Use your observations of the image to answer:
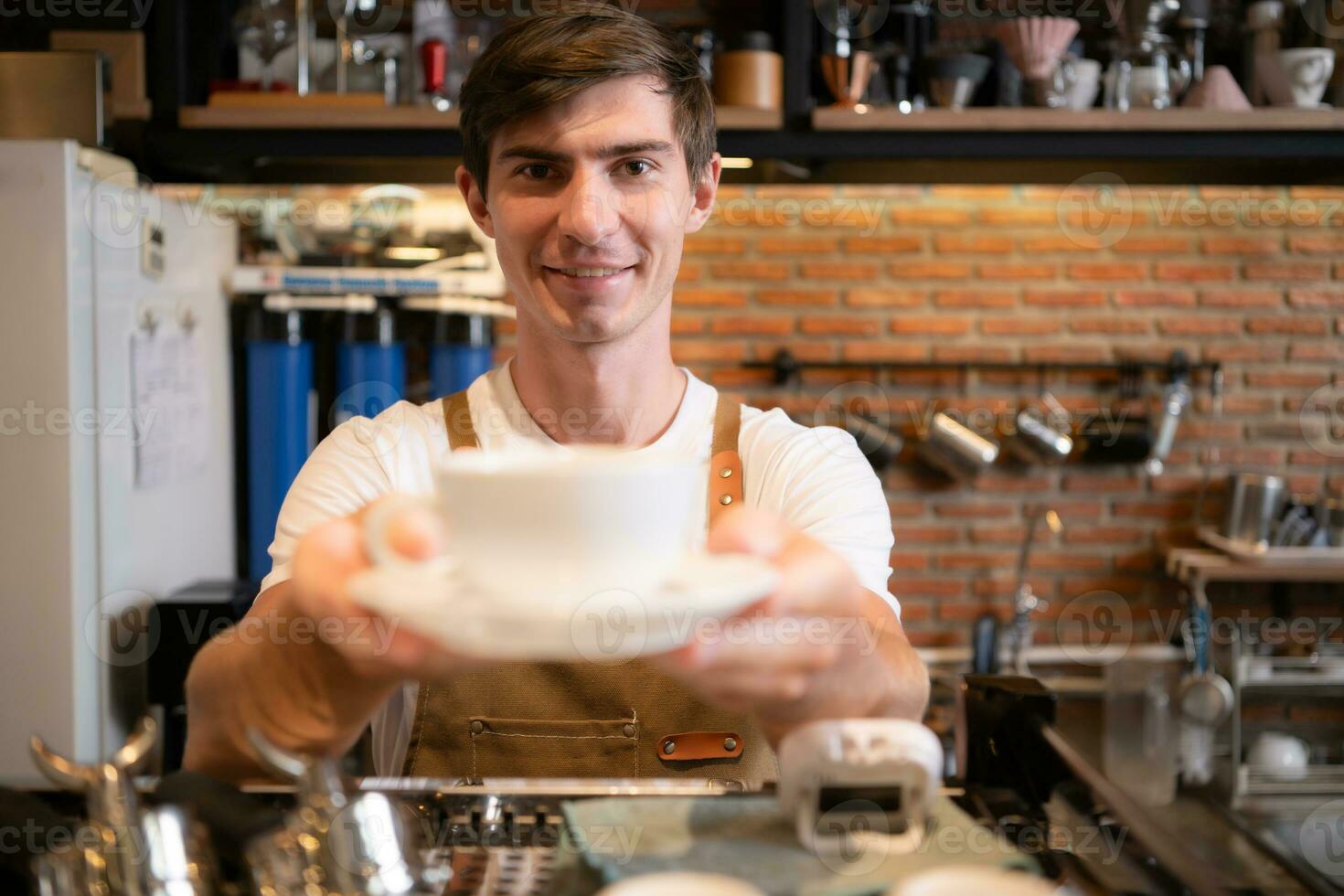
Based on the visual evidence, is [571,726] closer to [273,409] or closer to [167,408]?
[167,408]

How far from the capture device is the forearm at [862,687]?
744mm

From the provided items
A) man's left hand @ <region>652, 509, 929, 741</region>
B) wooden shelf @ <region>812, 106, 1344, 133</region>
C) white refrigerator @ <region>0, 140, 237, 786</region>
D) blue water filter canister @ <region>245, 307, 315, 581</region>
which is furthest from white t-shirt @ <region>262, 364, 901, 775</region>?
blue water filter canister @ <region>245, 307, 315, 581</region>

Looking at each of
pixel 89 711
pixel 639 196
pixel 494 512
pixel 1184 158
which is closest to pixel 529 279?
pixel 639 196

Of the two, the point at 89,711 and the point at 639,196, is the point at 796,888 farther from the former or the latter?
the point at 89,711

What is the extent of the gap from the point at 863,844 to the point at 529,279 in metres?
0.77

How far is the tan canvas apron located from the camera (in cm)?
123

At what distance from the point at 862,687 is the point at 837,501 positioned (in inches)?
15.5

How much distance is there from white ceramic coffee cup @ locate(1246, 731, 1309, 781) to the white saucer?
2.48 meters

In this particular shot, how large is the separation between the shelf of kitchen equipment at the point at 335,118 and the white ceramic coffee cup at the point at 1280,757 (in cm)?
171

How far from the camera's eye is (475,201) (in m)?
1.38

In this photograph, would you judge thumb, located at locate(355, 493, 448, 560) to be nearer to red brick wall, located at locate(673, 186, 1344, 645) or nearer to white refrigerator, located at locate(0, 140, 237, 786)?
white refrigerator, located at locate(0, 140, 237, 786)

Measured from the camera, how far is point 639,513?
1.85 ft

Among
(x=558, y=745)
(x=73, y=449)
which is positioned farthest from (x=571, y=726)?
(x=73, y=449)

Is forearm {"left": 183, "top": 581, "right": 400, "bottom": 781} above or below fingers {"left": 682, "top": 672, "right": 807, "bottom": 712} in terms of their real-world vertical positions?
below
